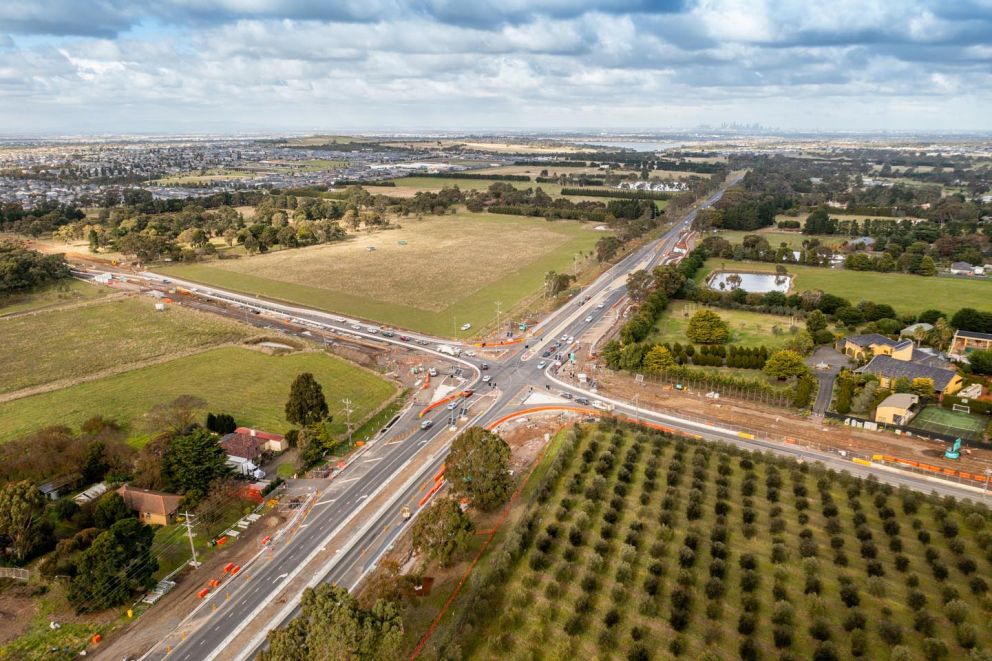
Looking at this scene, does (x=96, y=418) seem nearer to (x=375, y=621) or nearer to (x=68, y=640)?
(x=68, y=640)

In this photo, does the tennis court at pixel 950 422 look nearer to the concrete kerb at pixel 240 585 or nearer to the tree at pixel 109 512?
the concrete kerb at pixel 240 585

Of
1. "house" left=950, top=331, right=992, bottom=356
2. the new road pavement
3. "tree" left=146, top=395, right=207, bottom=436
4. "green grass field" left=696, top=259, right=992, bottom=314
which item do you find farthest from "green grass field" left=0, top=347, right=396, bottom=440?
"green grass field" left=696, top=259, right=992, bottom=314

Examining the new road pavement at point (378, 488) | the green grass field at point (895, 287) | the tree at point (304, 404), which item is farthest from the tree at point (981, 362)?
the tree at point (304, 404)

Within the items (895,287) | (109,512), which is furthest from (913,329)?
(109,512)

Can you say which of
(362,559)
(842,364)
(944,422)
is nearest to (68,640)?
(362,559)

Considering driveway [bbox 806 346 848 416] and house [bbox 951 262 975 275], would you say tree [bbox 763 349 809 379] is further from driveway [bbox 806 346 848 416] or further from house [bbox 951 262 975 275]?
house [bbox 951 262 975 275]

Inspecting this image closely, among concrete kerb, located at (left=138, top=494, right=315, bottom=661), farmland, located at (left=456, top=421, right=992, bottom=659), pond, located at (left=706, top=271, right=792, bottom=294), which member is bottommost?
concrete kerb, located at (left=138, top=494, right=315, bottom=661)

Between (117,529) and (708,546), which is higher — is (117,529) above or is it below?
above
